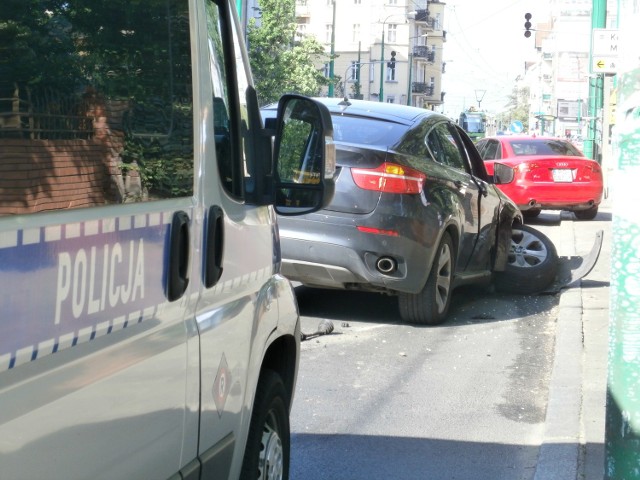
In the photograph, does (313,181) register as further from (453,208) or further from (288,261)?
(453,208)

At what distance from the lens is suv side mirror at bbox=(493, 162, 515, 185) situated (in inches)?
374

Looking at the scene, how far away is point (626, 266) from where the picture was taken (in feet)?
12.3

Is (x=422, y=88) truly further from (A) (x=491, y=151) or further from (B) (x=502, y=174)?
(B) (x=502, y=174)

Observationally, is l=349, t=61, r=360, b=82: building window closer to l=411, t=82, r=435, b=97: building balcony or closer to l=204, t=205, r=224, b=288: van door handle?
l=411, t=82, r=435, b=97: building balcony

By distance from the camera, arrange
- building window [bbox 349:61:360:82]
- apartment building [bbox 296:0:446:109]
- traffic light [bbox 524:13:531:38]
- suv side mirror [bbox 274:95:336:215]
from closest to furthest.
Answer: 1. suv side mirror [bbox 274:95:336:215]
2. traffic light [bbox 524:13:531:38]
3. building window [bbox 349:61:360:82]
4. apartment building [bbox 296:0:446:109]

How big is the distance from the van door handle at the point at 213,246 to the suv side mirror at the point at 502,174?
6636mm

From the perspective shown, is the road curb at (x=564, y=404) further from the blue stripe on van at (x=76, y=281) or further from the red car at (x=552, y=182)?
the red car at (x=552, y=182)

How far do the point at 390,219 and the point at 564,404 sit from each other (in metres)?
2.14

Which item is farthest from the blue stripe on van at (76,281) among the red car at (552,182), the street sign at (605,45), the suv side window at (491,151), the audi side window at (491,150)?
the street sign at (605,45)

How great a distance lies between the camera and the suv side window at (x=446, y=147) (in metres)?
8.55

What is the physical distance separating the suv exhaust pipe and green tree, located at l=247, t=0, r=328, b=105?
37427 mm

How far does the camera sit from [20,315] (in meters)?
1.95

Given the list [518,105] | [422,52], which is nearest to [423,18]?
[422,52]

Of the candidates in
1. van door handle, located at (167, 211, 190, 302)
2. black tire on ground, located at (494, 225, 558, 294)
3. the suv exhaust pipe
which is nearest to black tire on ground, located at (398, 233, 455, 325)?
the suv exhaust pipe
